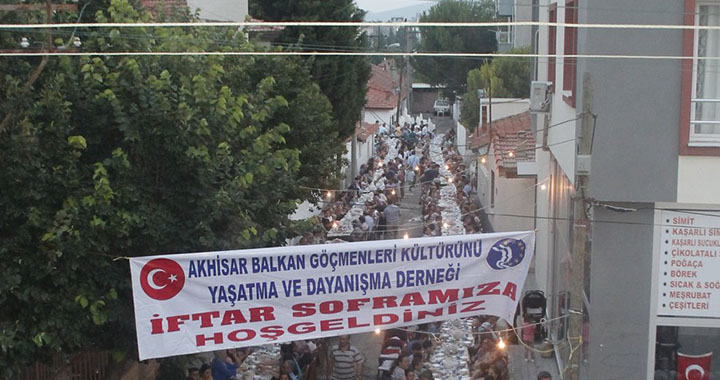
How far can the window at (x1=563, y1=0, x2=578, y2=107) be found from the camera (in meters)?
12.8

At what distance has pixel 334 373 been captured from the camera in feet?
48.3

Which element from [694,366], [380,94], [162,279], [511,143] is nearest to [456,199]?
[511,143]

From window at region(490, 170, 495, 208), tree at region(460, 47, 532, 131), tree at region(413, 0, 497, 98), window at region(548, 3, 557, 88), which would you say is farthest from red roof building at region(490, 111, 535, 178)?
tree at region(413, 0, 497, 98)

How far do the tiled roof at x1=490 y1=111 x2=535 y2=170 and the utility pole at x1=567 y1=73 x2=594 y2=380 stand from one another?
37.6 ft

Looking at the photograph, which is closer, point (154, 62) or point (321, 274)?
point (321, 274)

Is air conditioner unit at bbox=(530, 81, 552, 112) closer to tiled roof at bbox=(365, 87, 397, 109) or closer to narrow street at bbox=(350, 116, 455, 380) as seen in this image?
narrow street at bbox=(350, 116, 455, 380)

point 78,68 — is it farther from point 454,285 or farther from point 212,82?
point 454,285

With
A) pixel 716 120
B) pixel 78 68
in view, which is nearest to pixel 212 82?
pixel 78 68

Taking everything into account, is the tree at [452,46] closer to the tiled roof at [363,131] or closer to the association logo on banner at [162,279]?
the tiled roof at [363,131]

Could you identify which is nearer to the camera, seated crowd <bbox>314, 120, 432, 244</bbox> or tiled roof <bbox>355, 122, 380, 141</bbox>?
seated crowd <bbox>314, 120, 432, 244</bbox>

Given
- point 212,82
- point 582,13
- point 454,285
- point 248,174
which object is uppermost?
point 582,13

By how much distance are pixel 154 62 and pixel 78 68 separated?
32.7 inches

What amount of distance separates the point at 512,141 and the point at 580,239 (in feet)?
53.8

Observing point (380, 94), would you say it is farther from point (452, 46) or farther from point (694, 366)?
point (694, 366)
